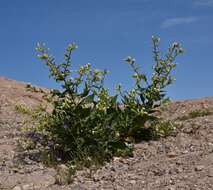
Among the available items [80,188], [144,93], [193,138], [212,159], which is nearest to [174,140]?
[193,138]

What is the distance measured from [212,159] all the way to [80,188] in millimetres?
1564

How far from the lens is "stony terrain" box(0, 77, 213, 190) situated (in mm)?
5980

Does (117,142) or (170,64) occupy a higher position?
(170,64)

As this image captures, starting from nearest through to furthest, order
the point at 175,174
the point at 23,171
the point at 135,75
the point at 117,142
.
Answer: the point at 175,174, the point at 23,171, the point at 117,142, the point at 135,75

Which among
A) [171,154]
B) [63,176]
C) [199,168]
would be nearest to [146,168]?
[171,154]

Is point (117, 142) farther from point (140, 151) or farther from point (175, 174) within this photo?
point (175, 174)

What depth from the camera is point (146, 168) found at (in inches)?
261

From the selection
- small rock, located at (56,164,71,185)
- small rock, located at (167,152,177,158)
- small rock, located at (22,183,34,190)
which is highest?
small rock, located at (167,152,177,158)

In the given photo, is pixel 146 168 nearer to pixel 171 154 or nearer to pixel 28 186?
pixel 171 154

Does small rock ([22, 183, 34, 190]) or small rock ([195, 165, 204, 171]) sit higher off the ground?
small rock ([195, 165, 204, 171])

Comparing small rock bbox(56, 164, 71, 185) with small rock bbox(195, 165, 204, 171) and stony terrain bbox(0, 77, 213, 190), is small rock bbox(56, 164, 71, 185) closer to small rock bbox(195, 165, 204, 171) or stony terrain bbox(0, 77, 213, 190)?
stony terrain bbox(0, 77, 213, 190)

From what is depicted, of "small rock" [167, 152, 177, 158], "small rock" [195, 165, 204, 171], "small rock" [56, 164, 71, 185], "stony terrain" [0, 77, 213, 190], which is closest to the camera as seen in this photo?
"stony terrain" [0, 77, 213, 190]

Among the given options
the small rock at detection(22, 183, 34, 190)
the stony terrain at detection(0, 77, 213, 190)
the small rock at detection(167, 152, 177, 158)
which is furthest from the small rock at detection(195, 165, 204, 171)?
the small rock at detection(22, 183, 34, 190)

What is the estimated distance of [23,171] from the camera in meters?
7.04
